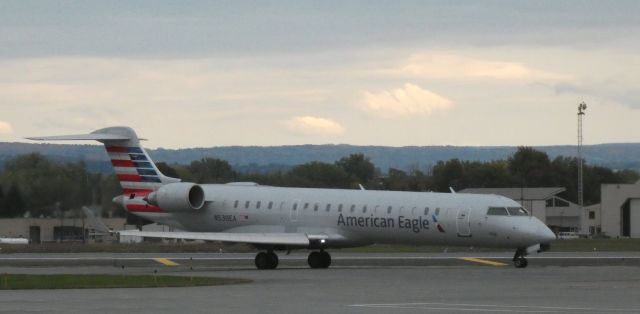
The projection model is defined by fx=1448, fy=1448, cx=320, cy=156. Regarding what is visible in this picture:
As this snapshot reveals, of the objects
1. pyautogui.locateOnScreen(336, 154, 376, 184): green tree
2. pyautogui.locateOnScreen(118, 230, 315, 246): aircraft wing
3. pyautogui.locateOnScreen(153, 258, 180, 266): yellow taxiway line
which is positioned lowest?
pyautogui.locateOnScreen(153, 258, 180, 266): yellow taxiway line

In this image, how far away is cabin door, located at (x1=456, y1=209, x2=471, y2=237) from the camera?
160 feet

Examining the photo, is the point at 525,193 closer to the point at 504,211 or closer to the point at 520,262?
the point at 504,211

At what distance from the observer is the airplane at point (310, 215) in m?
48.8

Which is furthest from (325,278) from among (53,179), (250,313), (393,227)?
(53,179)

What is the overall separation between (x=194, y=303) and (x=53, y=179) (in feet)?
148

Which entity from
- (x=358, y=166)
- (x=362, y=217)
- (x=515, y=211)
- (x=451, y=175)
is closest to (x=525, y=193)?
(x=451, y=175)

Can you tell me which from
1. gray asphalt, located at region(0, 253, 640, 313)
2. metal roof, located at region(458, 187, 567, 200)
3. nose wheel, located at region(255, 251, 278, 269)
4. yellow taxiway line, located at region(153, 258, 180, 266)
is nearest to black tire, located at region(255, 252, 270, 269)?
nose wheel, located at region(255, 251, 278, 269)

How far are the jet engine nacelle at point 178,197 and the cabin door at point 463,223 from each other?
10.4 meters

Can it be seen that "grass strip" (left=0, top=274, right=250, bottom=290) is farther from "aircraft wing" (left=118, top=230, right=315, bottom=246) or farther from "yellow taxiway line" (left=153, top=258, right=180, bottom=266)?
"yellow taxiway line" (left=153, top=258, right=180, bottom=266)

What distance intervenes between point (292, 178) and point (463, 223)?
50.7 metres

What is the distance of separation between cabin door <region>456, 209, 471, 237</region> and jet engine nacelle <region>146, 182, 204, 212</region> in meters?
10.4

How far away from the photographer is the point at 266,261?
5028 cm

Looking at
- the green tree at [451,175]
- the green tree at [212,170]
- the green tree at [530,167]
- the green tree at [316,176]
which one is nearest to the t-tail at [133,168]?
the green tree at [316,176]

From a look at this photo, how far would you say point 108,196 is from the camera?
67.4m
